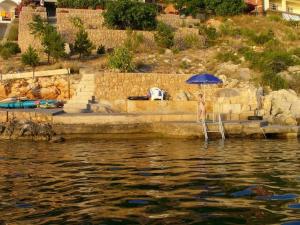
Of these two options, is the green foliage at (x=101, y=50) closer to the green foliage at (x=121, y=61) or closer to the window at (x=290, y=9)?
the green foliage at (x=121, y=61)

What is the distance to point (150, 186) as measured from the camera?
313 inches

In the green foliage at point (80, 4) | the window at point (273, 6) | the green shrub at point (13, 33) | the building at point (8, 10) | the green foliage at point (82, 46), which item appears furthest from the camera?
Answer: the window at point (273, 6)

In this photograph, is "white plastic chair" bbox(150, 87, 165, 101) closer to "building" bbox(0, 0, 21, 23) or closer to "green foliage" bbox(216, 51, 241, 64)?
"green foliage" bbox(216, 51, 241, 64)

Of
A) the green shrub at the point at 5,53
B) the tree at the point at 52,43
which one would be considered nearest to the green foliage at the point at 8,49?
the green shrub at the point at 5,53

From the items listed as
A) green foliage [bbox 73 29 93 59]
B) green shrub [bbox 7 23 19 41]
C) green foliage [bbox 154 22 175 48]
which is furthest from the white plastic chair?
green shrub [bbox 7 23 19 41]

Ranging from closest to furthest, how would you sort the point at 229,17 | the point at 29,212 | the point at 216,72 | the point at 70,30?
the point at 29,212, the point at 216,72, the point at 70,30, the point at 229,17

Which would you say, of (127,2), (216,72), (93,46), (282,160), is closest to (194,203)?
(282,160)

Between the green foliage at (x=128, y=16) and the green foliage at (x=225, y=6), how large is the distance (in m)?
8.33

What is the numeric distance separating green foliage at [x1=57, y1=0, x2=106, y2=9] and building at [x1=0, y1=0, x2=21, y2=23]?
4479mm

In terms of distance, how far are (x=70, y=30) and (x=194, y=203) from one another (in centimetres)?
3066

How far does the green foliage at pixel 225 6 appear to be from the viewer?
43750 millimetres

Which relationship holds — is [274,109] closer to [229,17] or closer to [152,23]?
[152,23]

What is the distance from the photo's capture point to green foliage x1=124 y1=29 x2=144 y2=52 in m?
33.7

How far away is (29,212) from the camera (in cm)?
618
